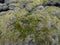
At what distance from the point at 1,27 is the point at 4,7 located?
2252mm

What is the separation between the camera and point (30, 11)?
12.5 m

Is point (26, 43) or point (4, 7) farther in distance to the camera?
point (4, 7)

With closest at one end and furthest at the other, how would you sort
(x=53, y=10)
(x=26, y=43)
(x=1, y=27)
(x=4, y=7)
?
1. (x=26, y=43)
2. (x=1, y=27)
3. (x=53, y=10)
4. (x=4, y=7)

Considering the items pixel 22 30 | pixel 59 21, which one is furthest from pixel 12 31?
pixel 59 21

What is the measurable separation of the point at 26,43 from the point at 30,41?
290 millimetres

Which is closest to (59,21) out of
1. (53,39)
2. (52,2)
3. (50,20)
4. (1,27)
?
(50,20)

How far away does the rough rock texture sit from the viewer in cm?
1071

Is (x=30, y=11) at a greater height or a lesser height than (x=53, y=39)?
greater

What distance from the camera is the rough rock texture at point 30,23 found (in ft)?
35.1

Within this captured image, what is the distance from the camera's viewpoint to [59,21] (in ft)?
37.9

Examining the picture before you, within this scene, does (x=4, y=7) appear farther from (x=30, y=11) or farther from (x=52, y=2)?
(x=52, y=2)

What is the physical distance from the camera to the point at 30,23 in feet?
37.3

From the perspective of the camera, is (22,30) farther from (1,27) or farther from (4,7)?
(4,7)

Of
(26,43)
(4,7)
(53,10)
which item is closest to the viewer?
(26,43)
